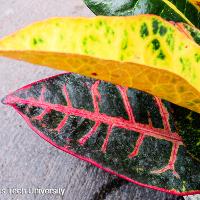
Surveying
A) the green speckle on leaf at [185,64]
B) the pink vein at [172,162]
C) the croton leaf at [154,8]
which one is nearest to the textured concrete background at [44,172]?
the pink vein at [172,162]

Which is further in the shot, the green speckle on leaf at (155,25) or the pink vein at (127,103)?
the pink vein at (127,103)

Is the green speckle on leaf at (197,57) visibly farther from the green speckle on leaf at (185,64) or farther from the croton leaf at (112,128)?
the croton leaf at (112,128)

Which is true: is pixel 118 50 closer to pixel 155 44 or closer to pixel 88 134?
pixel 155 44

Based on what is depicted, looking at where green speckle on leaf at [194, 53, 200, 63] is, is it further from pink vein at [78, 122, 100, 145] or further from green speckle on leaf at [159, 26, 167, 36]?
pink vein at [78, 122, 100, 145]

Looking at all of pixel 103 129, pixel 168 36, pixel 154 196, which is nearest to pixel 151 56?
pixel 168 36

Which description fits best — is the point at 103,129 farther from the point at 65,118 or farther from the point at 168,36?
Result: the point at 168,36
